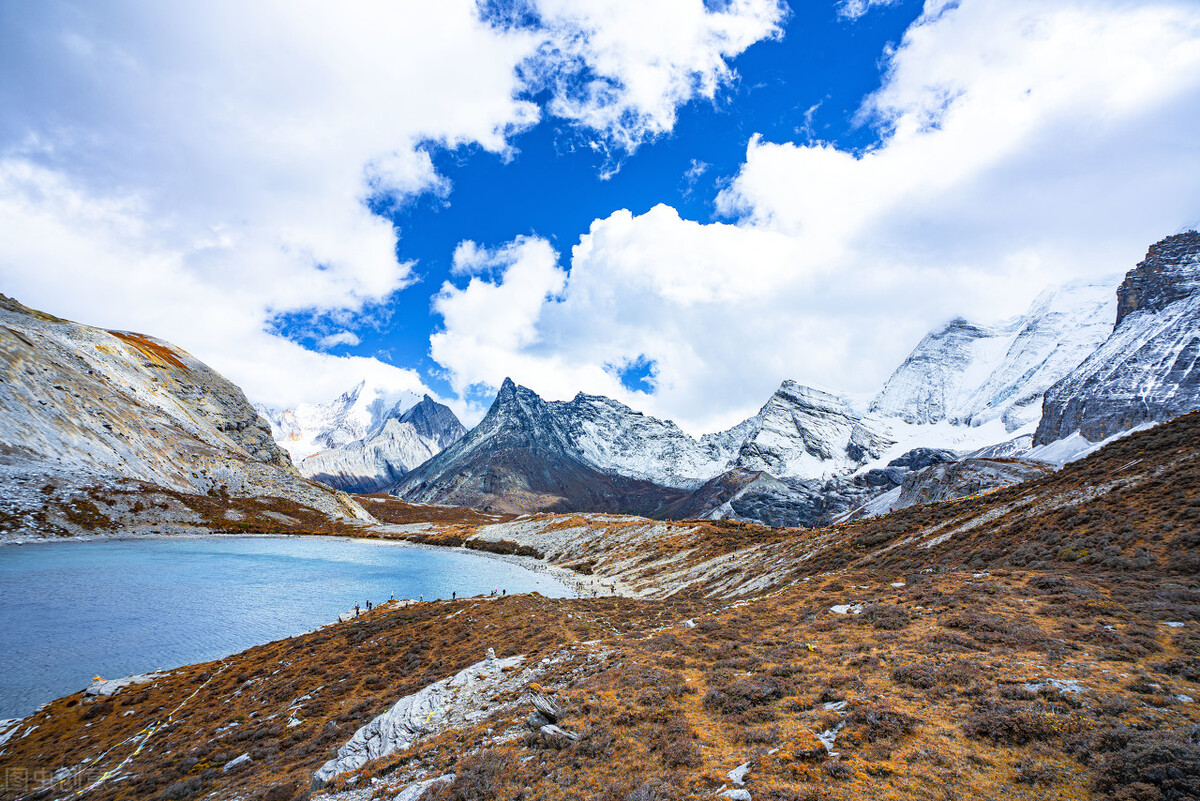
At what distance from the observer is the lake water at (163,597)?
3388 centimetres

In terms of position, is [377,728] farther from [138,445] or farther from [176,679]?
[138,445]

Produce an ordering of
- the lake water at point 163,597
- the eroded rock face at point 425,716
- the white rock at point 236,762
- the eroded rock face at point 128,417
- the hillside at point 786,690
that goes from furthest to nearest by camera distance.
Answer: the eroded rock face at point 128,417, the lake water at point 163,597, the white rock at point 236,762, the eroded rock face at point 425,716, the hillside at point 786,690

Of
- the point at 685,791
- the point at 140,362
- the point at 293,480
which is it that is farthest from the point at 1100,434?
the point at 140,362

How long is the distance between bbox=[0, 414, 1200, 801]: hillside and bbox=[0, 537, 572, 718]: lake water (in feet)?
21.9

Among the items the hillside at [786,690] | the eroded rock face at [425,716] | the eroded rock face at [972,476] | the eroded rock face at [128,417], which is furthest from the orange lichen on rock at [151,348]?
the eroded rock face at [972,476]

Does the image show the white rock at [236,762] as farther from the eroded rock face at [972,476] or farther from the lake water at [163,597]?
the eroded rock face at [972,476]

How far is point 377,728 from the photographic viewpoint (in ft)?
62.5

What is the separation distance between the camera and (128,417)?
11000cm

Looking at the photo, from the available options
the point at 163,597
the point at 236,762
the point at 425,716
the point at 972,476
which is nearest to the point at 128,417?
the point at 163,597

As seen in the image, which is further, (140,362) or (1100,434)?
(1100,434)

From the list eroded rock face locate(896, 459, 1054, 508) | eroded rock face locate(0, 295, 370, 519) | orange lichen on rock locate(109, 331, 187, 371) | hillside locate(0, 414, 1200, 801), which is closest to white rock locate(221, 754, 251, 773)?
hillside locate(0, 414, 1200, 801)

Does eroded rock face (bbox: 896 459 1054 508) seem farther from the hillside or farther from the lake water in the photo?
the lake water

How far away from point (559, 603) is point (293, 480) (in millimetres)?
150867

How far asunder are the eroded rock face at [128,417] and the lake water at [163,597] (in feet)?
81.6
